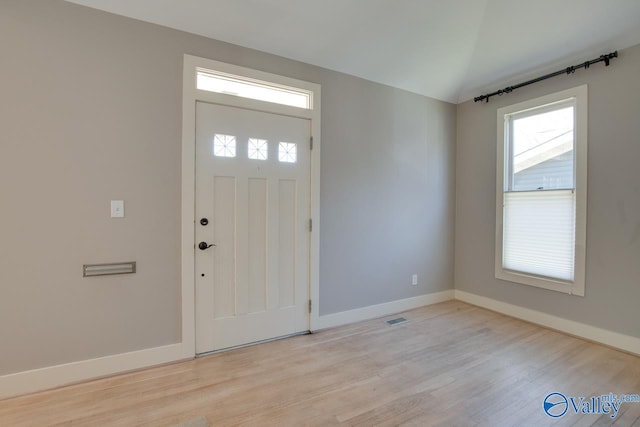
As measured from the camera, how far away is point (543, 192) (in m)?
3.23

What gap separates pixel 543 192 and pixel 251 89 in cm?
333

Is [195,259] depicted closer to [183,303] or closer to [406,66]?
[183,303]

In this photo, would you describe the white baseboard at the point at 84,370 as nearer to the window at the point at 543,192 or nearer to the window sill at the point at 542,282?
the window sill at the point at 542,282

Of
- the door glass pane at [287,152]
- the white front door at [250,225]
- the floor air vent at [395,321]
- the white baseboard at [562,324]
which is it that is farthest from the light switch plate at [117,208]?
the white baseboard at [562,324]

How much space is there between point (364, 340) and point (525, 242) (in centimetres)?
225

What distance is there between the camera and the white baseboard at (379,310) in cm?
311

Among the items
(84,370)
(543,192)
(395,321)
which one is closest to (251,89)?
(84,370)

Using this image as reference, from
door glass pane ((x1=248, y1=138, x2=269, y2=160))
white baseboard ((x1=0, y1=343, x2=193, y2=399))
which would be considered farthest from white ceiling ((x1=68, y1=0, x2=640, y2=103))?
white baseboard ((x1=0, y1=343, x2=193, y2=399))

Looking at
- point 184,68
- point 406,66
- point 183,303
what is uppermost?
point 406,66

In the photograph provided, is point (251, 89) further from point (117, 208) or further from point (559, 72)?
point (559, 72)

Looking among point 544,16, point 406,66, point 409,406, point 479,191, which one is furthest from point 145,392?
point 544,16

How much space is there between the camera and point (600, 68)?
278 centimetres

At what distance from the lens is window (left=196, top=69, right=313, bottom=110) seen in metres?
2.55

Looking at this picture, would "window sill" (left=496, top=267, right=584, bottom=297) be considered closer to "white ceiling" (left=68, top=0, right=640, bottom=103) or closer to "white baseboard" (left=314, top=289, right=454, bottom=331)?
"white baseboard" (left=314, top=289, right=454, bottom=331)
